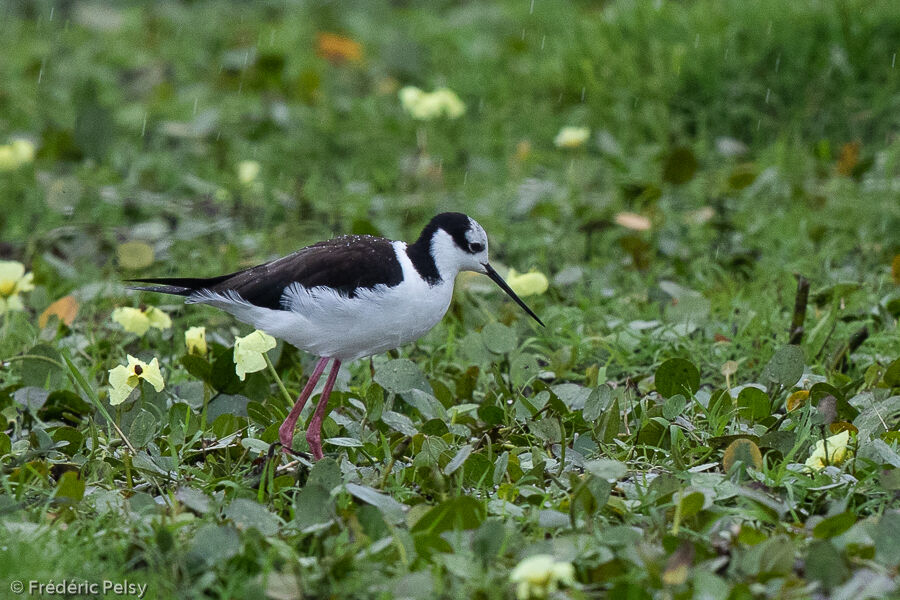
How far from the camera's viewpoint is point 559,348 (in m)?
4.50

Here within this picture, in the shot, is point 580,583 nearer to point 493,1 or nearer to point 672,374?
point 672,374

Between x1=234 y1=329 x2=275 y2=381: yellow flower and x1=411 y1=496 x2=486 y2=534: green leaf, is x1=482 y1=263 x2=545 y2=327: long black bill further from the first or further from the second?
x1=411 y1=496 x2=486 y2=534: green leaf

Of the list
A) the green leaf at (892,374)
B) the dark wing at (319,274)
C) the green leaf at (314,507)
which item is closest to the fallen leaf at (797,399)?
the green leaf at (892,374)

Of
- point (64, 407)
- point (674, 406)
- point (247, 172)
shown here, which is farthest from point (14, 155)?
point (674, 406)

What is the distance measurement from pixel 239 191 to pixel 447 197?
1.15 metres

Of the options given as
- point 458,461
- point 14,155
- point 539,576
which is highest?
point 539,576

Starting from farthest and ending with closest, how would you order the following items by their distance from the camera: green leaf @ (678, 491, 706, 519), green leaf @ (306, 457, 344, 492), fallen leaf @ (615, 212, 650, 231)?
fallen leaf @ (615, 212, 650, 231) < green leaf @ (306, 457, 344, 492) < green leaf @ (678, 491, 706, 519)

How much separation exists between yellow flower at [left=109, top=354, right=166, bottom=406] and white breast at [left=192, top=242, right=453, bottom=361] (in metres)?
0.36

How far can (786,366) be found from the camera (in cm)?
370

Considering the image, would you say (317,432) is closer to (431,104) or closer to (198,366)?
(198,366)

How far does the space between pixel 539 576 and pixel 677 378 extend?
1507 millimetres

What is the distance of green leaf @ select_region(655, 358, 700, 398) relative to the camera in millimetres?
3756

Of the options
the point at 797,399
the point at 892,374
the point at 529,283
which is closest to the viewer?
the point at 797,399

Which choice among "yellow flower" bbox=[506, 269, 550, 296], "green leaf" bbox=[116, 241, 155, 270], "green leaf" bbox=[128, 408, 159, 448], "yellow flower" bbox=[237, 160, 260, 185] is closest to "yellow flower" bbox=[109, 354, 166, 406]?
"green leaf" bbox=[128, 408, 159, 448]
